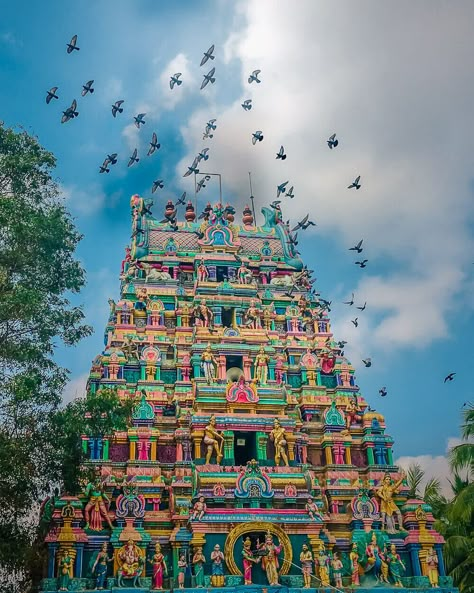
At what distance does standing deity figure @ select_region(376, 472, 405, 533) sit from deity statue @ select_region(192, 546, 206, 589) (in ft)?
26.5

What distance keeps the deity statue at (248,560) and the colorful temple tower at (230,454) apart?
A: 0.17ft

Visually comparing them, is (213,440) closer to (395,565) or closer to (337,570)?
(337,570)

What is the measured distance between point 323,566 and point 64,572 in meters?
9.47

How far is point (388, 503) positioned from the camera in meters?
30.5

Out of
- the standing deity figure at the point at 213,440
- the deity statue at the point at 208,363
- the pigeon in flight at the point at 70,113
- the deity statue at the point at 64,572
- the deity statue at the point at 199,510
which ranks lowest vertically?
the deity statue at the point at 64,572

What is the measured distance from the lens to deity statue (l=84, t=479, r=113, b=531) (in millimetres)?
27359

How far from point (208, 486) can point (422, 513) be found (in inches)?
357

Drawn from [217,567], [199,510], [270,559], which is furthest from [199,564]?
[270,559]

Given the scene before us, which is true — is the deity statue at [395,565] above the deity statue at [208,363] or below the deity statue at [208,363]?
below

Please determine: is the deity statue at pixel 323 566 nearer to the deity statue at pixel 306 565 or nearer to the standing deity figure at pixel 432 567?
the deity statue at pixel 306 565

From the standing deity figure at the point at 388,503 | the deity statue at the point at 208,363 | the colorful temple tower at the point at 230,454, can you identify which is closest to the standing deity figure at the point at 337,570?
the colorful temple tower at the point at 230,454

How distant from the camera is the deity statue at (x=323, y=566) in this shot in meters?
27.0

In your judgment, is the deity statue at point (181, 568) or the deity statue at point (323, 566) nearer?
the deity statue at point (181, 568)

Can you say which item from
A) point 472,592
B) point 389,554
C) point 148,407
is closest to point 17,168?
point 148,407
